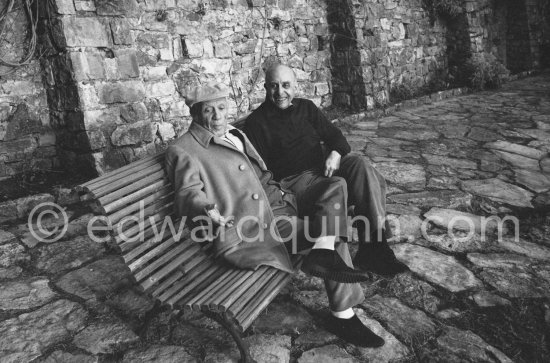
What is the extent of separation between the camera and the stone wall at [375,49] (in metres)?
6.77

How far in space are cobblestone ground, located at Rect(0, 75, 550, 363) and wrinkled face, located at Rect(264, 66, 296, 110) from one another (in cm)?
120

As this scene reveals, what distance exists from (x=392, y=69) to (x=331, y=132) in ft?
17.5

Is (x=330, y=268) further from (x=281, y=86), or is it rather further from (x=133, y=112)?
(x=133, y=112)

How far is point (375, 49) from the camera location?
6.97 meters

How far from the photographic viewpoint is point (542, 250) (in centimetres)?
289

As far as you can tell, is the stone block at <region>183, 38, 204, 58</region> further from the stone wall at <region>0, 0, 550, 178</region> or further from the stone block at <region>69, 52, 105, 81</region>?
the stone block at <region>69, 52, 105, 81</region>

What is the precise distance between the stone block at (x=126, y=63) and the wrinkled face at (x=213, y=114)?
6.91 feet

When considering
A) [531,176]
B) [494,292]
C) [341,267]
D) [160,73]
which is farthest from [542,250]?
[160,73]

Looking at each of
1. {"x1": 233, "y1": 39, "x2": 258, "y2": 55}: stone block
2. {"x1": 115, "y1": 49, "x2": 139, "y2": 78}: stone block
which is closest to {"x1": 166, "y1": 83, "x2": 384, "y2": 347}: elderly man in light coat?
{"x1": 115, "y1": 49, "x2": 139, "y2": 78}: stone block

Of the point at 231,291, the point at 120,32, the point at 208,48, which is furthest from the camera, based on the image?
the point at 208,48

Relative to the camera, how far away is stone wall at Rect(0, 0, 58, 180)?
3811 mm

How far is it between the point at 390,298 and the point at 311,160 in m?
1.03

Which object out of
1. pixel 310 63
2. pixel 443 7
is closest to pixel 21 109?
pixel 310 63

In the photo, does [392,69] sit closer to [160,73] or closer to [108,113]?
[160,73]
